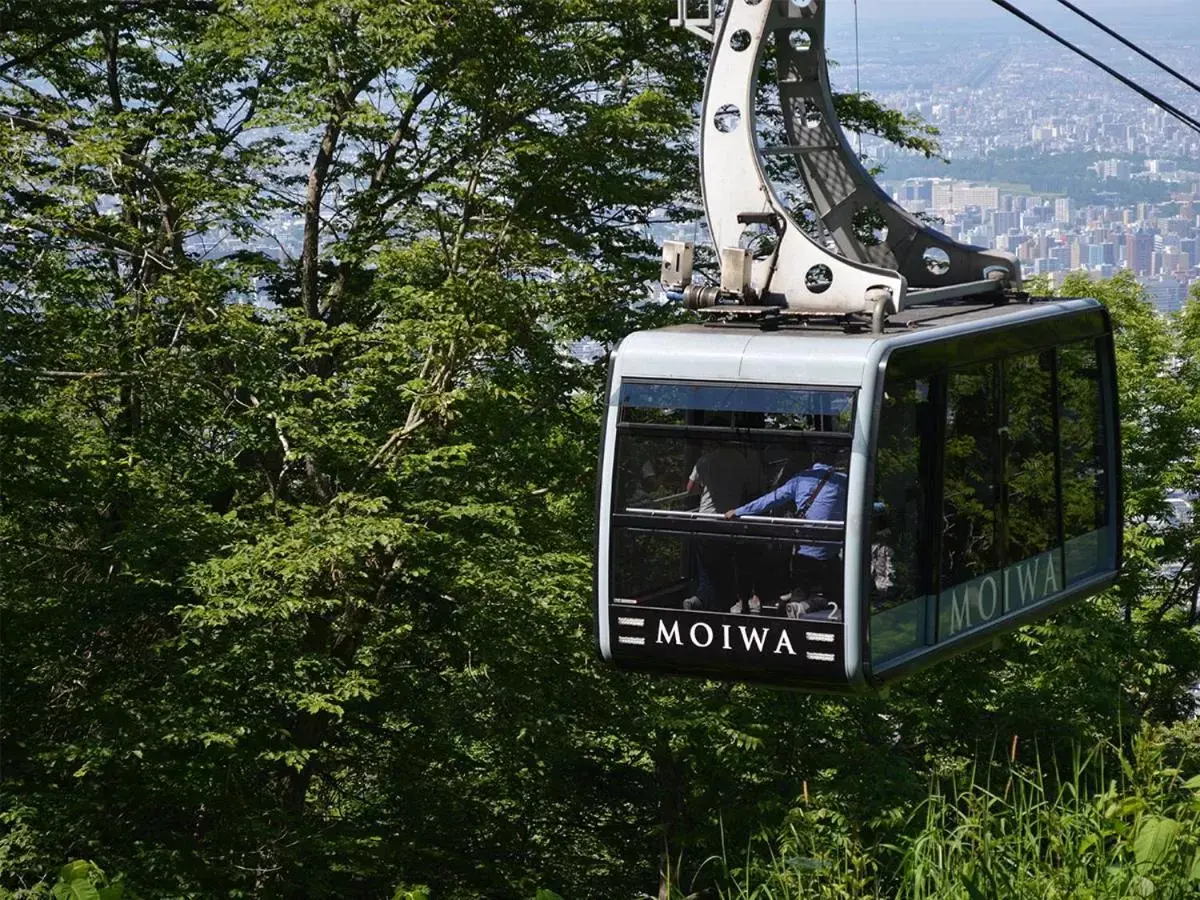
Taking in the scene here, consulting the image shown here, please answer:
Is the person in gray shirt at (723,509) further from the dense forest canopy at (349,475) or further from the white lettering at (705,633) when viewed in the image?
the dense forest canopy at (349,475)

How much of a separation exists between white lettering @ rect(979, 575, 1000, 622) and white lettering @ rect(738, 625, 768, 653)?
1.39 m

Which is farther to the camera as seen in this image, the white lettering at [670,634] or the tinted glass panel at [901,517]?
the white lettering at [670,634]

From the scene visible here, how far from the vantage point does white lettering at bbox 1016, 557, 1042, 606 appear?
9102 mm

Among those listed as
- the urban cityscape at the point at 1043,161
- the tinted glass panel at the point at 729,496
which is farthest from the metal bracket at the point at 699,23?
the urban cityscape at the point at 1043,161

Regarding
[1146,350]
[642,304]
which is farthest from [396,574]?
[1146,350]

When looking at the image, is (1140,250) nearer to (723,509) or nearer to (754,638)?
(723,509)

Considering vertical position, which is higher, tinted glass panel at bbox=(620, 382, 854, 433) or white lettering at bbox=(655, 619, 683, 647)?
tinted glass panel at bbox=(620, 382, 854, 433)

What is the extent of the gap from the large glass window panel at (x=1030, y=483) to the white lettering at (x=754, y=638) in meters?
1.67

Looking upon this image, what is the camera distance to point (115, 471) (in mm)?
14570

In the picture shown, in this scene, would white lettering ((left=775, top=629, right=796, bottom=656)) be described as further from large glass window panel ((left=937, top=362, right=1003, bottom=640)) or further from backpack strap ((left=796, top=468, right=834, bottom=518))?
large glass window panel ((left=937, top=362, right=1003, bottom=640))

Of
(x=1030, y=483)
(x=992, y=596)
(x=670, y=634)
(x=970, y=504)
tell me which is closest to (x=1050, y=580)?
(x=1030, y=483)

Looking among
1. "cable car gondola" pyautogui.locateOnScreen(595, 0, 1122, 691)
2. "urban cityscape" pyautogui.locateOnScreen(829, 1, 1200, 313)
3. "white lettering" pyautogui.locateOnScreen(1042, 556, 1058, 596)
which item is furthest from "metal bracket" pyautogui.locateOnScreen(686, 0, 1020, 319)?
"urban cityscape" pyautogui.locateOnScreen(829, 1, 1200, 313)

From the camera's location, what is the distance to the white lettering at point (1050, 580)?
9.44 metres

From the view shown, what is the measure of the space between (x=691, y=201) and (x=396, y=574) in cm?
485
